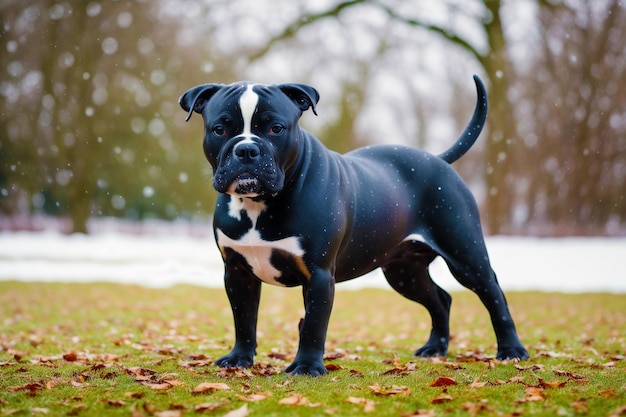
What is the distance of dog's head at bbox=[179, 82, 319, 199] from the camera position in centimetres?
383

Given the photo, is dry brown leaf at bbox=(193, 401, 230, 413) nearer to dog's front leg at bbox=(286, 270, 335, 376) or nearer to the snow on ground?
dog's front leg at bbox=(286, 270, 335, 376)

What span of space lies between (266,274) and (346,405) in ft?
3.62

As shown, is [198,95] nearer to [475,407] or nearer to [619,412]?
[475,407]

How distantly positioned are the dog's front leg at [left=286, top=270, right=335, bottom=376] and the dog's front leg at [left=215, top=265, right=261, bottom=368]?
0.49m

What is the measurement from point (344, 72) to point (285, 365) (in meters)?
14.3

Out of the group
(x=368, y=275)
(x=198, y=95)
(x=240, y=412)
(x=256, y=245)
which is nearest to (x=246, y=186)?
(x=256, y=245)

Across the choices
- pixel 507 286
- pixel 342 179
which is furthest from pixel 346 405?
pixel 507 286

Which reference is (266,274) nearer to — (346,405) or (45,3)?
(346,405)

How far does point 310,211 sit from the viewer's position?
164 inches

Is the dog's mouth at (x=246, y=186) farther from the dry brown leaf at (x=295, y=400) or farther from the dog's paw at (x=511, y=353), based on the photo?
the dog's paw at (x=511, y=353)

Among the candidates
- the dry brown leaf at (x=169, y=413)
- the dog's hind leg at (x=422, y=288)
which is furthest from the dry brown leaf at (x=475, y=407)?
the dog's hind leg at (x=422, y=288)

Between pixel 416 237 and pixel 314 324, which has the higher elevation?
pixel 416 237

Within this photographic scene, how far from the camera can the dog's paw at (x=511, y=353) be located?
503 centimetres

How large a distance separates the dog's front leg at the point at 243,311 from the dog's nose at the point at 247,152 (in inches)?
38.2
